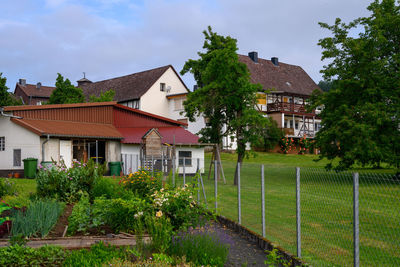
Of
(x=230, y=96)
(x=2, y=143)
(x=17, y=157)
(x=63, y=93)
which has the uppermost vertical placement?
(x=63, y=93)

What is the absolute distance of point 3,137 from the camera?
84.8 feet

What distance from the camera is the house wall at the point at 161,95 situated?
49250 mm

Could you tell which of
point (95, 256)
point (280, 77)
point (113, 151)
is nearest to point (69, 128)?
point (113, 151)

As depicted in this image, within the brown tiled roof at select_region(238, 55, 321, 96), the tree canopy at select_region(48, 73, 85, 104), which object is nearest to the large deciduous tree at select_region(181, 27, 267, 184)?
the tree canopy at select_region(48, 73, 85, 104)

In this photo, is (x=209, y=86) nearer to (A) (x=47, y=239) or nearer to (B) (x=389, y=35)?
(B) (x=389, y=35)

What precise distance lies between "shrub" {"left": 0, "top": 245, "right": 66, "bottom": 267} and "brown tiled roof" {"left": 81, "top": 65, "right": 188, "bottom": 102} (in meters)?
42.8

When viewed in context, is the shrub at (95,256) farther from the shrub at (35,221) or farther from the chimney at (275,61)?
the chimney at (275,61)

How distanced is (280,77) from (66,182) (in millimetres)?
46820

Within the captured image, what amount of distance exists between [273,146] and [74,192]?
37537 millimetres

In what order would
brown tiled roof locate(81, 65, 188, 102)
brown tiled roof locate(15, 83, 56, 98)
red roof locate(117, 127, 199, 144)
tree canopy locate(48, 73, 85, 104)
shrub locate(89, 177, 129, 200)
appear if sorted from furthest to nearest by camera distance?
brown tiled roof locate(15, 83, 56, 98)
brown tiled roof locate(81, 65, 188, 102)
tree canopy locate(48, 73, 85, 104)
red roof locate(117, 127, 199, 144)
shrub locate(89, 177, 129, 200)

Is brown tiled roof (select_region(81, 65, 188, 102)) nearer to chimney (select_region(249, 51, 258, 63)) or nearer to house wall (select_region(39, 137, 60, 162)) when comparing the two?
chimney (select_region(249, 51, 258, 63))

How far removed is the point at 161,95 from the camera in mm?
50562

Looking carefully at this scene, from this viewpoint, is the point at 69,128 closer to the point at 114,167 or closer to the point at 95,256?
the point at 114,167

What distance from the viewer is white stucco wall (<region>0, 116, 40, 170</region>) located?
2461cm
